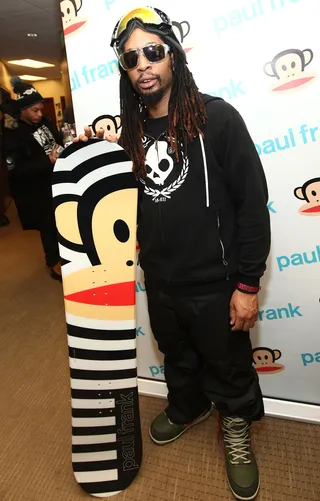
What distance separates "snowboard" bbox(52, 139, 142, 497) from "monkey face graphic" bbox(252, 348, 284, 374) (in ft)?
1.90

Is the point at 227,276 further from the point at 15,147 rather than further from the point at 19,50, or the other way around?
the point at 19,50

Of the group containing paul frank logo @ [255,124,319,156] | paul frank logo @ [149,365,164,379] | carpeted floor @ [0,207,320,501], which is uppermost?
paul frank logo @ [255,124,319,156]

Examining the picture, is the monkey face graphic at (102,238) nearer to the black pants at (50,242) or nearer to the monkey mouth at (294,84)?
the monkey mouth at (294,84)

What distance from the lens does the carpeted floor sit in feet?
4.26

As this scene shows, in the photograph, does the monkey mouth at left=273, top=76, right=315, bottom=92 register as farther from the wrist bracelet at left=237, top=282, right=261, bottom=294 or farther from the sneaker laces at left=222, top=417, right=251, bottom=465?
the sneaker laces at left=222, top=417, right=251, bottom=465

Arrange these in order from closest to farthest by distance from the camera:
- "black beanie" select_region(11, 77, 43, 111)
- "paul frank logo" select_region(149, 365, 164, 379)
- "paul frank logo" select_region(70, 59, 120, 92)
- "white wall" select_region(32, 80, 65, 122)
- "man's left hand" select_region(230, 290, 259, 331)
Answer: "man's left hand" select_region(230, 290, 259, 331) < "paul frank logo" select_region(70, 59, 120, 92) < "paul frank logo" select_region(149, 365, 164, 379) < "black beanie" select_region(11, 77, 43, 111) < "white wall" select_region(32, 80, 65, 122)

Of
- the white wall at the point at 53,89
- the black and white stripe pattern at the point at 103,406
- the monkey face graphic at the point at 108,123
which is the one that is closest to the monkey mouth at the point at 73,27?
the monkey face graphic at the point at 108,123

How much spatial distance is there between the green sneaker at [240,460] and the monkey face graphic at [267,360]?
0.94 ft

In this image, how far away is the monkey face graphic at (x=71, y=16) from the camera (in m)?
1.31

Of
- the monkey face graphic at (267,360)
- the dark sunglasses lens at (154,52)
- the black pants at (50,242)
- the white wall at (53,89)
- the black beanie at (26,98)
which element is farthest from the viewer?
the white wall at (53,89)

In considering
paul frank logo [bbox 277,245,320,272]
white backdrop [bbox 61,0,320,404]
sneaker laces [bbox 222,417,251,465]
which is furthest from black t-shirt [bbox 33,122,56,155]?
sneaker laces [bbox 222,417,251,465]

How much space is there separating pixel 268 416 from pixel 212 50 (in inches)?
56.6

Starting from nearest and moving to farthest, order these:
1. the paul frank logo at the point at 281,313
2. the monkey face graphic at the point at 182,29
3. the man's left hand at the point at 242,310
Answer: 1. the man's left hand at the point at 242,310
2. the monkey face graphic at the point at 182,29
3. the paul frank logo at the point at 281,313

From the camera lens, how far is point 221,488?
4.25 ft
